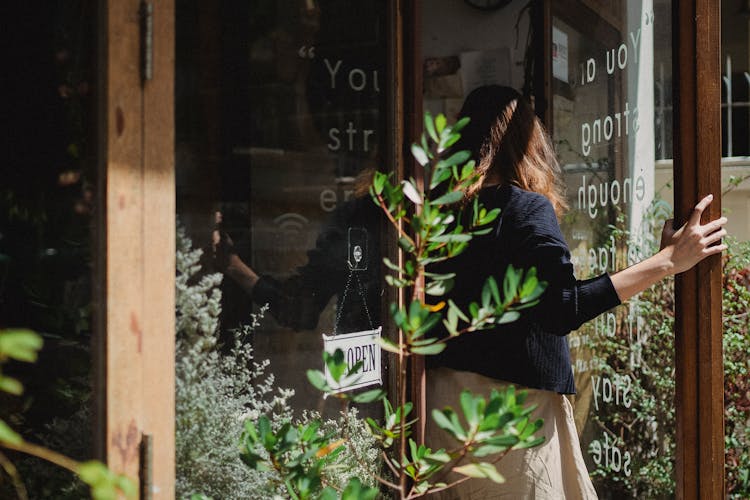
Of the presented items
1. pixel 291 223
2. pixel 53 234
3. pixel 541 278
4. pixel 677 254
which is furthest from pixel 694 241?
pixel 53 234

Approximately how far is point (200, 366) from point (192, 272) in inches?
7.4

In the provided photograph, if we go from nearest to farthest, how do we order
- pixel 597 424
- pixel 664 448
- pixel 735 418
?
1. pixel 664 448
2. pixel 597 424
3. pixel 735 418

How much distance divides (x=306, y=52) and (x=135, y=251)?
784mm

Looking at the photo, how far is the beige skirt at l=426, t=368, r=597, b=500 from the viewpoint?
206cm

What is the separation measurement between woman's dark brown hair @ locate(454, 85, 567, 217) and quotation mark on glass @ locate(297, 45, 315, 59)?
468 mm

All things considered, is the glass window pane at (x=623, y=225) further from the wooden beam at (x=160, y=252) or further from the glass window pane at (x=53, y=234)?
the glass window pane at (x=53, y=234)

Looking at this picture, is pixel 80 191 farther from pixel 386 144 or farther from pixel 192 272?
pixel 386 144

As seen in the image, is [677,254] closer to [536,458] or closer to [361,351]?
[536,458]

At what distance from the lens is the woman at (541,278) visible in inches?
76.9

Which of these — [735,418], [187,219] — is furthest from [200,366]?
[735,418]

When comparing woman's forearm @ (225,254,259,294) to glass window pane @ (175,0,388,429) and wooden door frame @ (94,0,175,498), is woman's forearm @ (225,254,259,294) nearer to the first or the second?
glass window pane @ (175,0,388,429)

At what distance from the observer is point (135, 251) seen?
144 cm

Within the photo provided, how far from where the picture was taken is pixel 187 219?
5.17ft

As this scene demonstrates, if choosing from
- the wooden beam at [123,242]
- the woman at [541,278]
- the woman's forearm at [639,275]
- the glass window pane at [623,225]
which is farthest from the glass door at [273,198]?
the glass window pane at [623,225]
